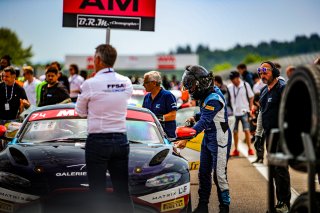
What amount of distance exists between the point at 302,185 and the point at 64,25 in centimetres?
488

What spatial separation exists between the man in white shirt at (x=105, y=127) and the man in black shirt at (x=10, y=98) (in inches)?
259

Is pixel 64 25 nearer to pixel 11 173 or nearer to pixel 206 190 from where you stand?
pixel 206 190

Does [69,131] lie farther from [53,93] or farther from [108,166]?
[53,93]

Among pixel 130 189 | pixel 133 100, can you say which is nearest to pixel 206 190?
pixel 130 189

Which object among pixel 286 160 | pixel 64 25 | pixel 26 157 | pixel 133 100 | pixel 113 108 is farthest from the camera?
pixel 133 100

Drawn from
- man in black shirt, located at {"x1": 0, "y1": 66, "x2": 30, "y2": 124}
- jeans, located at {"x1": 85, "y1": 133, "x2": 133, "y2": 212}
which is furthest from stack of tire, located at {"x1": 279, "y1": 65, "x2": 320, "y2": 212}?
man in black shirt, located at {"x1": 0, "y1": 66, "x2": 30, "y2": 124}

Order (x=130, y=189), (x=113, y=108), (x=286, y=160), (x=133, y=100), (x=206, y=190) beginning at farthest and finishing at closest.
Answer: (x=133, y=100) < (x=206, y=190) < (x=130, y=189) < (x=113, y=108) < (x=286, y=160)

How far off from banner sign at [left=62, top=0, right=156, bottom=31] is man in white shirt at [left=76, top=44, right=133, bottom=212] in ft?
21.0

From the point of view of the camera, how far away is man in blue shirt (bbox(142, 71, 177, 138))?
34.6 ft

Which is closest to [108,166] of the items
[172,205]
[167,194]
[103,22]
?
[167,194]

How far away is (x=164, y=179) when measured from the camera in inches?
273

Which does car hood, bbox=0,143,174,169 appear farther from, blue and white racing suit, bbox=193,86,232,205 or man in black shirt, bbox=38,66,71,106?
man in black shirt, bbox=38,66,71,106

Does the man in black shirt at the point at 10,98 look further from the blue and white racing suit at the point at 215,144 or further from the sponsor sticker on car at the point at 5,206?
the sponsor sticker on car at the point at 5,206

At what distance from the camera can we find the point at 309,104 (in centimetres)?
516
